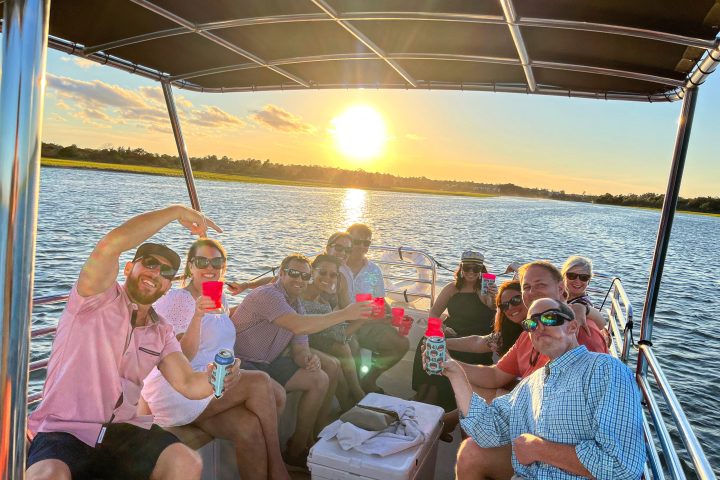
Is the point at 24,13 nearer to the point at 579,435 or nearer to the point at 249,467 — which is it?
the point at 579,435

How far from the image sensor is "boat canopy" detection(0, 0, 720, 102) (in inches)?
88.8

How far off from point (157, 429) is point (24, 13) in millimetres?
1882

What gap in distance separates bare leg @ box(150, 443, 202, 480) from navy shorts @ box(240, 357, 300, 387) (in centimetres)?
95

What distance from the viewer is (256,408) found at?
103 inches

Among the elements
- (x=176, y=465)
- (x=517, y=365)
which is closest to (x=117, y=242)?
(x=176, y=465)

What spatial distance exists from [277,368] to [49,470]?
4.67ft

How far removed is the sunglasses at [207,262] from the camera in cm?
282

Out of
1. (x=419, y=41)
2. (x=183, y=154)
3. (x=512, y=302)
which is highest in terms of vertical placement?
(x=419, y=41)

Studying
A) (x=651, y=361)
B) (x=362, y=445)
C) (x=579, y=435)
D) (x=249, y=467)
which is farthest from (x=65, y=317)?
(x=651, y=361)

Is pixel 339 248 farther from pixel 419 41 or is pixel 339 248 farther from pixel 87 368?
pixel 87 368

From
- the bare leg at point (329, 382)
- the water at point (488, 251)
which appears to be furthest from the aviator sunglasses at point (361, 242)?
the water at point (488, 251)

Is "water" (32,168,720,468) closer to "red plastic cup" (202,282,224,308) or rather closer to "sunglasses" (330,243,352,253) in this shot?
"sunglasses" (330,243,352,253)

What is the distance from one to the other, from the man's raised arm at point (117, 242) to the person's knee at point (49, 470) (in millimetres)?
585

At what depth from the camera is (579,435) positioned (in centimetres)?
198
